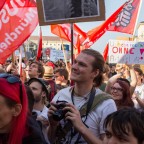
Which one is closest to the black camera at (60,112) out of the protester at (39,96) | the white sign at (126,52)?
the protester at (39,96)

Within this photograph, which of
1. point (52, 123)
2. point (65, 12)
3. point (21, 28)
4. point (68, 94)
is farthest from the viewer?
point (21, 28)

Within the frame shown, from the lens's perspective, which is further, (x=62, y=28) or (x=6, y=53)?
(x=62, y=28)

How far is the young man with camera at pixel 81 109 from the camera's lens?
255 cm

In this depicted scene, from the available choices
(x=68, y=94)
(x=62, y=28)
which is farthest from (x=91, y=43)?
(x=68, y=94)

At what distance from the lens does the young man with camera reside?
2547 mm

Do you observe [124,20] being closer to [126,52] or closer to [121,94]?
[126,52]

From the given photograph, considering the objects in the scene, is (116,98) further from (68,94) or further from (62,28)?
(62,28)

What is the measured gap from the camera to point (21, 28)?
6.35m

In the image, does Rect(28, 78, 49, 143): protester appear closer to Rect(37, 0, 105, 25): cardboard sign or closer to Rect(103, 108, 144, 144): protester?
Rect(37, 0, 105, 25): cardboard sign

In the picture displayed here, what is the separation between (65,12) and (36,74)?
193 centimetres

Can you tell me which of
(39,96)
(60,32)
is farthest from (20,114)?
(60,32)

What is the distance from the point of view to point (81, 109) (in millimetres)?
2771

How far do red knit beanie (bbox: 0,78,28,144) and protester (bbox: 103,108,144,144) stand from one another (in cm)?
48

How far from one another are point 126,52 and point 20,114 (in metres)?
5.69
